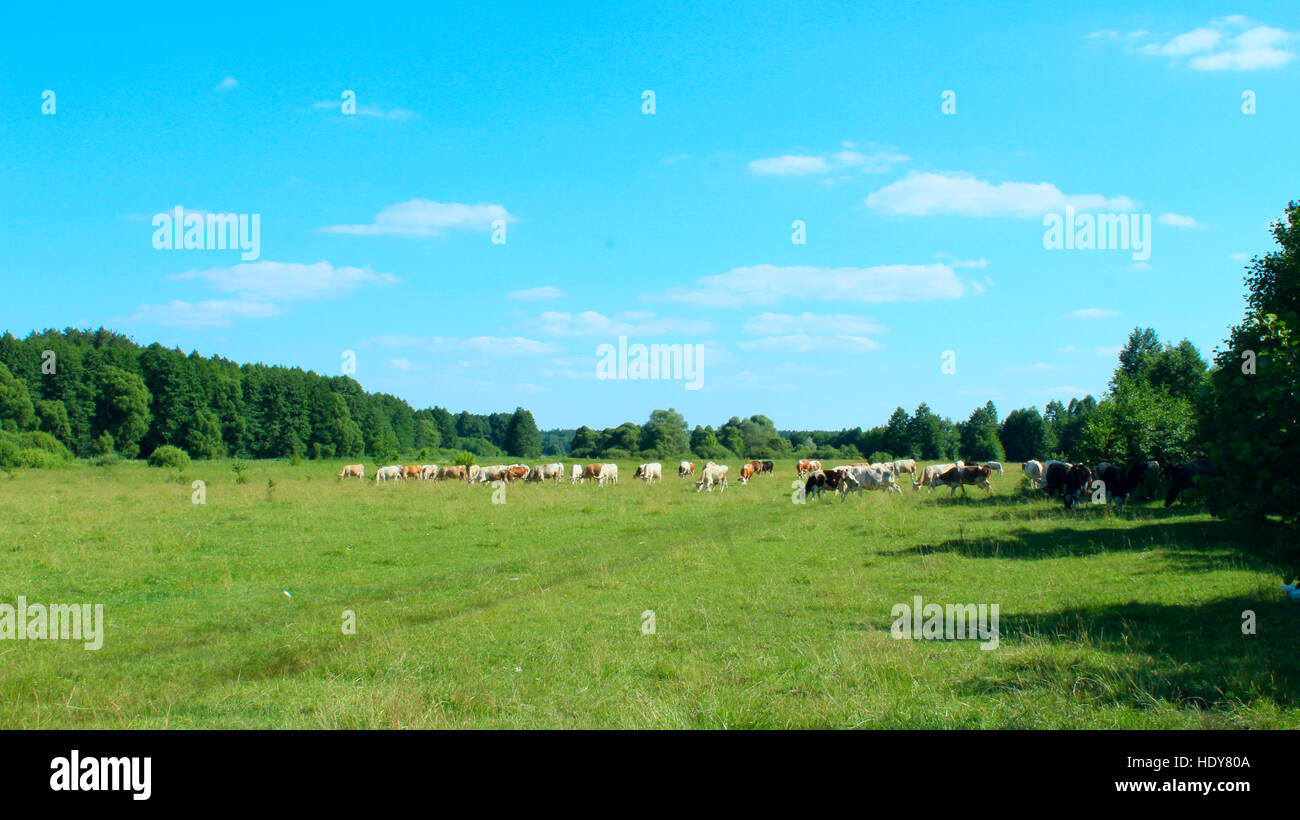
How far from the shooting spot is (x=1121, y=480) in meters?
27.7

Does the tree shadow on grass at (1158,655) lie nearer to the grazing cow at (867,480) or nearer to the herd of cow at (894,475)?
the herd of cow at (894,475)

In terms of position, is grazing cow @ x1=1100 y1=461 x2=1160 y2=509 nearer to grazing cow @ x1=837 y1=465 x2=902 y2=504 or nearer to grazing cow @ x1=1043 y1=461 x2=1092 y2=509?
grazing cow @ x1=1043 y1=461 x2=1092 y2=509

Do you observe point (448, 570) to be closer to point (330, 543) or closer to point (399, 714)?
point (330, 543)

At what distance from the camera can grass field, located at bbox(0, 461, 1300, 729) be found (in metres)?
7.41

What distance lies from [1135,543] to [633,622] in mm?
14099

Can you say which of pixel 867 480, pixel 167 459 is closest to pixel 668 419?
pixel 167 459

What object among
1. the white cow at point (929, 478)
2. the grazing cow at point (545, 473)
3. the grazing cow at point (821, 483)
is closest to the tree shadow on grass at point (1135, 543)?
the grazing cow at point (821, 483)

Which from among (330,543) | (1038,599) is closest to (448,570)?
(330,543)

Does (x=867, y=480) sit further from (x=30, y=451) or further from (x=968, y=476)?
(x=30, y=451)

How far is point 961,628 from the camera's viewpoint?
431 inches

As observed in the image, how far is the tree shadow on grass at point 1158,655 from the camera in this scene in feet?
24.7

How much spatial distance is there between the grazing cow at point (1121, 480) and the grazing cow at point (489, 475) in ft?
113

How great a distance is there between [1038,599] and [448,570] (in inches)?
467

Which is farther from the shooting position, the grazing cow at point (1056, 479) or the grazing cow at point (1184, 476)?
the grazing cow at point (1056, 479)
